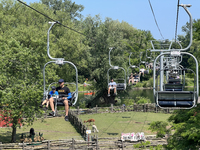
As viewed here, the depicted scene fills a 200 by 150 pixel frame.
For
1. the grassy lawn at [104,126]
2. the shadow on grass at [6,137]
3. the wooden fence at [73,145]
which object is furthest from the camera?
the grassy lawn at [104,126]

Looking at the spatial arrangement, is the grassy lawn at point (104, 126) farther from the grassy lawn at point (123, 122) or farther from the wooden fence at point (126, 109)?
the wooden fence at point (126, 109)

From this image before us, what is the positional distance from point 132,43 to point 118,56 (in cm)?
3947

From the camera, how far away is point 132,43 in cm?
8312

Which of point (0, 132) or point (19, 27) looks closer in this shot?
point (0, 132)

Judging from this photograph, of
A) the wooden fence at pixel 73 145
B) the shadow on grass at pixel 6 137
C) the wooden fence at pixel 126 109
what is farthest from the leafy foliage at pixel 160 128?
the wooden fence at pixel 126 109

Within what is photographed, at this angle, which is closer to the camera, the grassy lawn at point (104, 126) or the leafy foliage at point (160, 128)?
the leafy foliage at point (160, 128)

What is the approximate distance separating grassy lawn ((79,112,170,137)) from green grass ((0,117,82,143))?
92.5 inches

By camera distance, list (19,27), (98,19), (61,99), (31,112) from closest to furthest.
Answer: (61,99) → (31,112) → (19,27) → (98,19)

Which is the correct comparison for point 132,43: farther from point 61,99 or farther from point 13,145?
point 61,99

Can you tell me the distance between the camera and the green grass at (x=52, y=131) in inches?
1042

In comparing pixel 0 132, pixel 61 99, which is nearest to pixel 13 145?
pixel 0 132

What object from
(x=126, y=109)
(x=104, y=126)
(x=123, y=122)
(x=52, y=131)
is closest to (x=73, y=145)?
(x=52, y=131)

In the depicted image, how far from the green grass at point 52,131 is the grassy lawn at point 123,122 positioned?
2348 mm

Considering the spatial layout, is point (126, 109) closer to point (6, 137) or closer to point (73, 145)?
point (6, 137)
